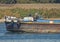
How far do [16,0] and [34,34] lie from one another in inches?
1653

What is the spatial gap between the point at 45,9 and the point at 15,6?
23.5ft

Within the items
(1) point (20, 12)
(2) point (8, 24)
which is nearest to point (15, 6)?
(1) point (20, 12)

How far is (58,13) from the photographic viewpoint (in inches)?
3056

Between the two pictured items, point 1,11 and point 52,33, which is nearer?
point 52,33

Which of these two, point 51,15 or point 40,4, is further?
point 40,4

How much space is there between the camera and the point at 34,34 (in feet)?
157

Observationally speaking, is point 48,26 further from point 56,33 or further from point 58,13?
point 58,13

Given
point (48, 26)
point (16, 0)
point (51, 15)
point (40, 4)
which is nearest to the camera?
point (48, 26)

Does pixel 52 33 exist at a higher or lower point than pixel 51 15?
higher

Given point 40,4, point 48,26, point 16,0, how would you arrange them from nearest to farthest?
point 48,26
point 40,4
point 16,0

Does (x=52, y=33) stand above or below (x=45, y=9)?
above

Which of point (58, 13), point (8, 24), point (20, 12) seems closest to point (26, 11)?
point (20, 12)

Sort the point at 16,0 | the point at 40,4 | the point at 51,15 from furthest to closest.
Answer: the point at 16,0 < the point at 40,4 < the point at 51,15

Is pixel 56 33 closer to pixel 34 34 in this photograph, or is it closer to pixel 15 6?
pixel 34 34
